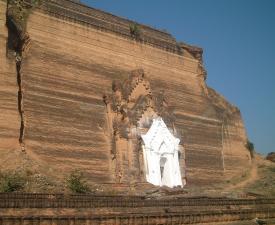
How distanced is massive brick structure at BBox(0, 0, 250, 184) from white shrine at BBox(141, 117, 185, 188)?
39.0 inches

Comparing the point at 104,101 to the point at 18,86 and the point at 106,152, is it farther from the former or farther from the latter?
the point at 18,86

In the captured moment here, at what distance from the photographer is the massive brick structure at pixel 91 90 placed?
20.5 meters

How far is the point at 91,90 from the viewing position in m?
24.6

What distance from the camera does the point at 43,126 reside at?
21031mm

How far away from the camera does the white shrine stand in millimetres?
25797

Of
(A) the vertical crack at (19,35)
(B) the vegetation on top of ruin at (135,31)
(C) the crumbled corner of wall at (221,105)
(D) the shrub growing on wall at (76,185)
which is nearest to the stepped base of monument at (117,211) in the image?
(D) the shrub growing on wall at (76,185)

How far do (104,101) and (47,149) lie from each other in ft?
18.4

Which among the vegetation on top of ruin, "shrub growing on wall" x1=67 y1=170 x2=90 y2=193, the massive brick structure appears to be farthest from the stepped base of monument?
the vegetation on top of ruin

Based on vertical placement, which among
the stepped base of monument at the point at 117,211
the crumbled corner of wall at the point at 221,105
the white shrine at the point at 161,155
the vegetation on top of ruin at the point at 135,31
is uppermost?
the vegetation on top of ruin at the point at 135,31

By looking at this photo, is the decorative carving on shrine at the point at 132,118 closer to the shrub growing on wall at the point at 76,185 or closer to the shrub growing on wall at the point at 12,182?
the shrub growing on wall at the point at 76,185

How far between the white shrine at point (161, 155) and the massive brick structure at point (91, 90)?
991 mm

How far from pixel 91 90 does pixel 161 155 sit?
6.05 meters

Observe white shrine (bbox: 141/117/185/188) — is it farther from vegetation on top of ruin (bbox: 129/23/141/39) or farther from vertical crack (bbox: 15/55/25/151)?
vertical crack (bbox: 15/55/25/151)

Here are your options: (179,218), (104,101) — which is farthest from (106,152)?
(179,218)
